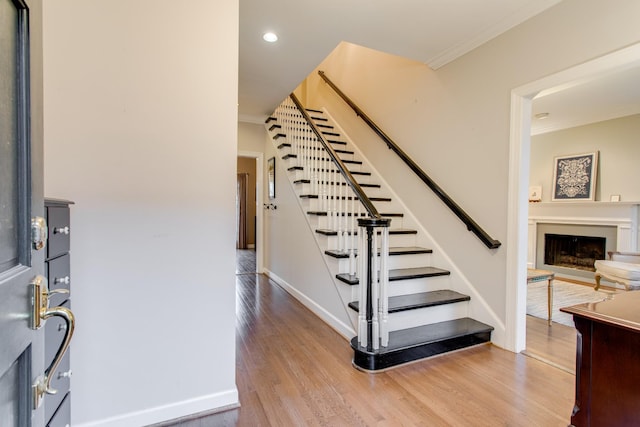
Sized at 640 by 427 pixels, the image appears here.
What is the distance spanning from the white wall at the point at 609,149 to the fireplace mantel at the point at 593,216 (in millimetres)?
135

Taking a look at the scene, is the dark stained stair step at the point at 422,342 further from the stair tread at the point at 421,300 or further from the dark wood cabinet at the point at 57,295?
the dark wood cabinet at the point at 57,295

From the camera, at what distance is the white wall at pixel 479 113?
6.59 feet

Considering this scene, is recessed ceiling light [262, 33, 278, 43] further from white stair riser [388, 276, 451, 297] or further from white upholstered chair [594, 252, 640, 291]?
white upholstered chair [594, 252, 640, 291]

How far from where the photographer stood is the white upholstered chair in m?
3.35

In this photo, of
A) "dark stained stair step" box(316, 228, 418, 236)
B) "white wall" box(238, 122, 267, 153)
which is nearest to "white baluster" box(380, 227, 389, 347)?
"dark stained stair step" box(316, 228, 418, 236)

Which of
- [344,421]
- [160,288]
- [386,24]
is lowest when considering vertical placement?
[344,421]

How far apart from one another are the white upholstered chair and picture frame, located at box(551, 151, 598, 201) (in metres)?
1.12

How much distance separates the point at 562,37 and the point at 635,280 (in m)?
2.86

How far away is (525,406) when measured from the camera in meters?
1.73

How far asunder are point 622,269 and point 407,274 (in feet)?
8.72

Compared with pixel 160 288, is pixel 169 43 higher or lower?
higher

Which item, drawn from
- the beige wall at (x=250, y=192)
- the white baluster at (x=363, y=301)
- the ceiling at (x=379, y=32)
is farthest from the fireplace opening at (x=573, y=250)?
the beige wall at (x=250, y=192)

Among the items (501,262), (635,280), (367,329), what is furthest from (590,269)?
(367,329)

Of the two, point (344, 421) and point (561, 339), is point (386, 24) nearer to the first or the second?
point (344, 421)
